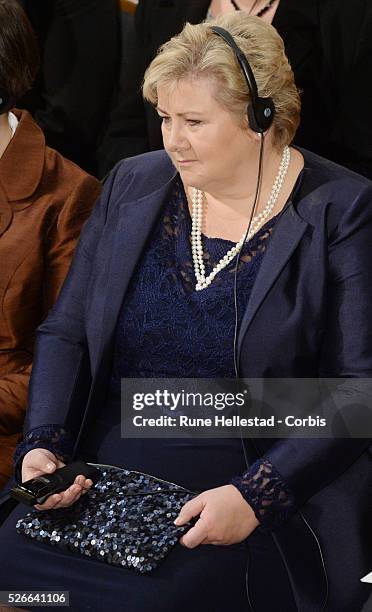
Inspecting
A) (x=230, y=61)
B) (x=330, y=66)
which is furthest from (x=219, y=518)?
(x=330, y=66)

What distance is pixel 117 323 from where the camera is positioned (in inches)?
81.6

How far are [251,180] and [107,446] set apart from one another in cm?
59

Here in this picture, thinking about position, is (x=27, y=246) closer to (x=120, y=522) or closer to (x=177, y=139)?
(x=177, y=139)

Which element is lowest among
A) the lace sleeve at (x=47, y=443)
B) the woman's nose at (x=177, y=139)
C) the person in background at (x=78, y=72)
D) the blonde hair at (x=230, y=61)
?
the lace sleeve at (x=47, y=443)

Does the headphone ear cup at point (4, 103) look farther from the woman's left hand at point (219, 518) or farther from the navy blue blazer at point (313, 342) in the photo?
the woman's left hand at point (219, 518)

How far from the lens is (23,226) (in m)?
2.31

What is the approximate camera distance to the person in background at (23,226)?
7.52 ft

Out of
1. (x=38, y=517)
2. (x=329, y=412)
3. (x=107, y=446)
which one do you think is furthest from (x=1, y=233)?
(x=329, y=412)

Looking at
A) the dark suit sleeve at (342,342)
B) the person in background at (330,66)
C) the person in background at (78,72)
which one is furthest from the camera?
the person in background at (78,72)

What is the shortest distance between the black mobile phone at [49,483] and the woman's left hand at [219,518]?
8.3 inches

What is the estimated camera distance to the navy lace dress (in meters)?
1.76

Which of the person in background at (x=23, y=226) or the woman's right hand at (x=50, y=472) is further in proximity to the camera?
the person in background at (x=23, y=226)

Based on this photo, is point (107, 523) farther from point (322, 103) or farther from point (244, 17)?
point (322, 103)

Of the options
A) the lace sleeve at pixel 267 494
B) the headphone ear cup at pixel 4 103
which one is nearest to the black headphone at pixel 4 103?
the headphone ear cup at pixel 4 103
